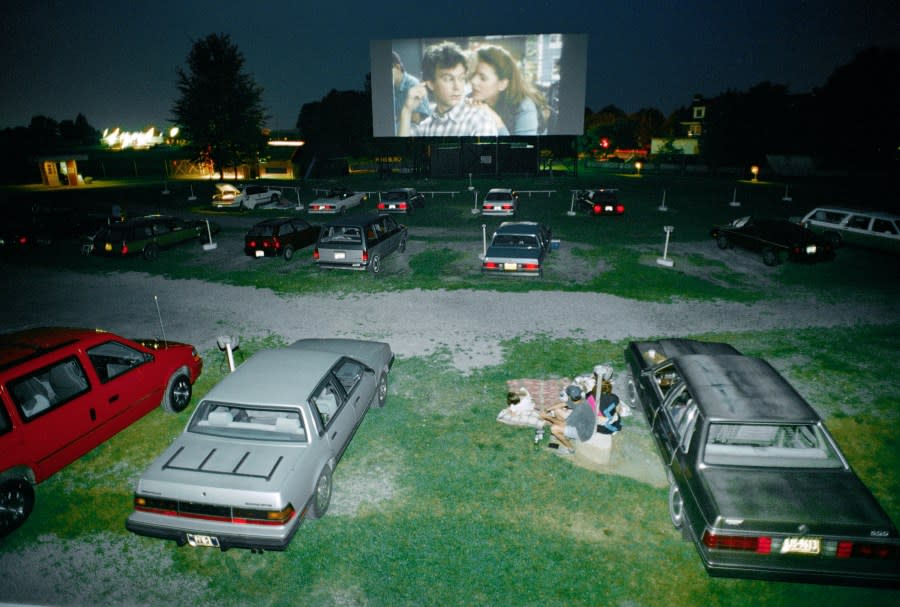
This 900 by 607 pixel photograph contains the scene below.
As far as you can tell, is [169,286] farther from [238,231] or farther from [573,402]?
[573,402]

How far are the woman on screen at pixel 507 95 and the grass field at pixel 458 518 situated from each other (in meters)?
33.4

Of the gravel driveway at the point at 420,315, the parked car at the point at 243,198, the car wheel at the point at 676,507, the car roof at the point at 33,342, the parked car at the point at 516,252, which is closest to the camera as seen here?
the car wheel at the point at 676,507

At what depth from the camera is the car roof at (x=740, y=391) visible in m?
4.96

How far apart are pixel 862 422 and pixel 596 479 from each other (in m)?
4.82

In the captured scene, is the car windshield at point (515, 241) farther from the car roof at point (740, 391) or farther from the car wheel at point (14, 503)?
the car wheel at point (14, 503)

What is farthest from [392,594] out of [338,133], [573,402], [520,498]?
[338,133]

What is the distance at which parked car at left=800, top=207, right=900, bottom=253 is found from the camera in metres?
16.5

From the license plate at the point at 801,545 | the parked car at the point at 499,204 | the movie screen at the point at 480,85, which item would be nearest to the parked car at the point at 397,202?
the parked car at the point at 499,204

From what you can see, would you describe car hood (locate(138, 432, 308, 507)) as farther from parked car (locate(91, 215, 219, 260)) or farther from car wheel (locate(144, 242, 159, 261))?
car wheel (locate(144, 242, 159, 261))

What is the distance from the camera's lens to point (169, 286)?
15188 millimetres

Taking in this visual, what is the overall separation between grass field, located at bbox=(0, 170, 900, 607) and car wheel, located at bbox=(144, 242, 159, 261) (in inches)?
415

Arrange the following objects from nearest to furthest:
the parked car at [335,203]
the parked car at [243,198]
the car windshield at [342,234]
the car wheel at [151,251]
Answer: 1. the car windshield at [342,234]
2. the car wheel at [151,251]
3. the parked car at [335,203]
4. the parked car at [243,198]

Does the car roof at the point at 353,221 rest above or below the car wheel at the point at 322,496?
above

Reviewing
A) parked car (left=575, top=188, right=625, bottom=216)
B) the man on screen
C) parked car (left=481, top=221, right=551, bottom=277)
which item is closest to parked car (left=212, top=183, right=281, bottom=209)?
the man on screen
